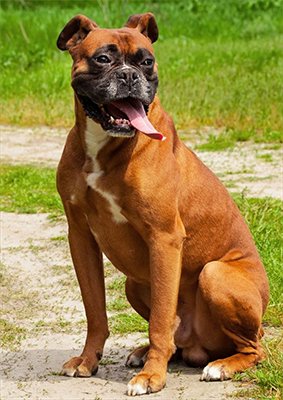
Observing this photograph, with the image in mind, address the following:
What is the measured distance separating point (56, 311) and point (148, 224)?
196cm

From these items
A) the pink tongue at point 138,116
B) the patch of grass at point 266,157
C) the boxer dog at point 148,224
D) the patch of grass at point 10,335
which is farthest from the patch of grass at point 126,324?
the patch of grass at point 266,157

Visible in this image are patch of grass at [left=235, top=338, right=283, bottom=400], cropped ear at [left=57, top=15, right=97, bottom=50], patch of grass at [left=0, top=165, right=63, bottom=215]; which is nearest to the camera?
patch of grass at [left=235, top=338, right=283, bottom=400]

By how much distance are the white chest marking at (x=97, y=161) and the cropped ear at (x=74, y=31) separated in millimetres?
426

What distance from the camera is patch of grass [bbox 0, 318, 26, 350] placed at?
672 cm

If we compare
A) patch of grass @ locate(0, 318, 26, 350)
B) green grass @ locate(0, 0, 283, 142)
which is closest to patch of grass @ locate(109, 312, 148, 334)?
patch of grass @ locate(0, 318, 26, 350)

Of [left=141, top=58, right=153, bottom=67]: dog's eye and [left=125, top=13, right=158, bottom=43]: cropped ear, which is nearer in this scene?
[left=141, top=58, right=153, bottom=67]: dog's eye

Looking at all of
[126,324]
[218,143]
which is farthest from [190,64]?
[126,324]

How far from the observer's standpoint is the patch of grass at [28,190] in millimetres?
9906

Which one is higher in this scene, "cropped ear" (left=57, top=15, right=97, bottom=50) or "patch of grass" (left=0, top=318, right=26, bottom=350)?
"cropped ear" (left=57, top=15, right=97, bottom=50)

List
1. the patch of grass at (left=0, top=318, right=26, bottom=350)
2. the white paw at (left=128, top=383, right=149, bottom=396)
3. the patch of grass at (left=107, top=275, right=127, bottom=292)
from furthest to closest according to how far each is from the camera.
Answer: the patch of grass at (left=107, top=275, right=127, bottom=292) → the patch of grass at (left=0, top=318, right=26, bottom=350) → the white paw at (left=128, top=383, right=149, bottom=396)

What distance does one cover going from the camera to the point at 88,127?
5848mm

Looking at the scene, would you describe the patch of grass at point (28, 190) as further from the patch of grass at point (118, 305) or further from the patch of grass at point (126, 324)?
the patch of grass at point (126, 324)

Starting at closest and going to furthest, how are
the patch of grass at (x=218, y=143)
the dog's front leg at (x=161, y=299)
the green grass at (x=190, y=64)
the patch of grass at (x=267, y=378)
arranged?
the patch of grass at (x=267, y=378) → the dog's front leg at (x=161, y=299) → the patch of grass at (x=218, y=143) → the green grass at (x=190, y=64)

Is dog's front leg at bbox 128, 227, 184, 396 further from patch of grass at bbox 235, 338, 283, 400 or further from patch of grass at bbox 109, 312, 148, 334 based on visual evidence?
patch of grass at bbox 109, 312, 148, 334
